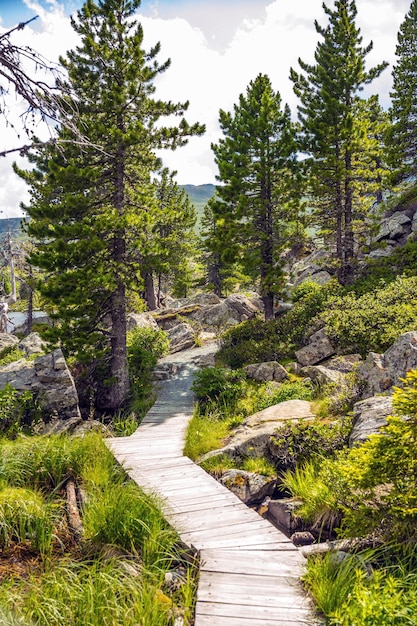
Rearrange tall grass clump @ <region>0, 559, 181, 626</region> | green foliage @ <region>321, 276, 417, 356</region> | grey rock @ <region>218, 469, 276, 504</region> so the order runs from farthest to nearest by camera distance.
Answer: green foliage @ <region>321, 276, 417, 356</region> → grey rock @ <region>218, 469, 276, 504</region> → tall grass clump @ <region>0, 559, 181, 626</region>

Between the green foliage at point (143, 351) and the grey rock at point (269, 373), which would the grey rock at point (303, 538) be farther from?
the green foliage at point (143, 351)

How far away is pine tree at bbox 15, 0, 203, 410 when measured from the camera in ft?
43.4

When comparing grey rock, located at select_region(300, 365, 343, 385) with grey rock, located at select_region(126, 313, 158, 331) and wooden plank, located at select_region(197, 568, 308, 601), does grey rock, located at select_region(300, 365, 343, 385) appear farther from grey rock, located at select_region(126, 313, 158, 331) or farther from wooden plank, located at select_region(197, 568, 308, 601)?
grey rock, located at select_region(126, 313, 158, 331)

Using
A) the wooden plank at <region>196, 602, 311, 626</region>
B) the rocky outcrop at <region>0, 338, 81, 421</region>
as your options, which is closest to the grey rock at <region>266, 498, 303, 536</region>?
the wooden plank at <region>196, 602, 311, 626</region>


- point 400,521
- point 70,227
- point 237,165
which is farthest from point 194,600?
point 237,165

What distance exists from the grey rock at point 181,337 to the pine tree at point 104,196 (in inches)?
271

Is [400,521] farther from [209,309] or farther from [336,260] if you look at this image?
[209,309]

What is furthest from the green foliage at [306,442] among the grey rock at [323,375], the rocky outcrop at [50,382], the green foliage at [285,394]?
the rocky outcrop at [50,382]

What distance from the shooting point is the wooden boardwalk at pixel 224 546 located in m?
4.02

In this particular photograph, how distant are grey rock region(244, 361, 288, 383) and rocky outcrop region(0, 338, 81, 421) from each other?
6.17 metres

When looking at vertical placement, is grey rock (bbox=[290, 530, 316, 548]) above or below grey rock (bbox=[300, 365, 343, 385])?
below

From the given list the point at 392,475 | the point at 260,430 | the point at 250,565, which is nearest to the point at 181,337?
the point at 260,430

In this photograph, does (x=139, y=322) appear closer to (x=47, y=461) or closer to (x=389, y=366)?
(x=47, y=461)

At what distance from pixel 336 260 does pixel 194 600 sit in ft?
64.9
